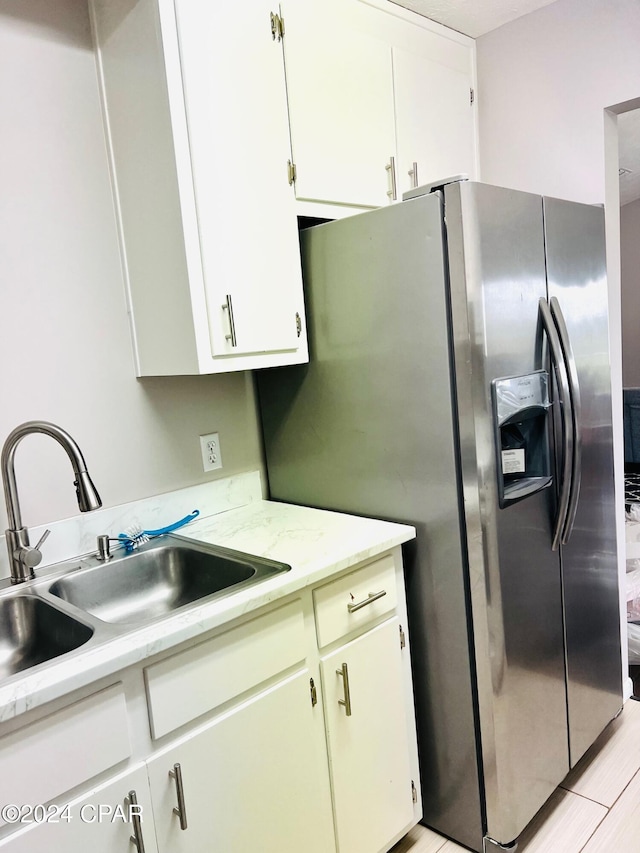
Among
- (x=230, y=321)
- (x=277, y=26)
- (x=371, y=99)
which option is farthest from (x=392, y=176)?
(x=230, y=321)

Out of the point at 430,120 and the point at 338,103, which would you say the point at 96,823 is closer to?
the point at 338,103

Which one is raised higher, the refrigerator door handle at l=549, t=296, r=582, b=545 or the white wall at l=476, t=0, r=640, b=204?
the white wall at l=476, t=0, r=640, b=204

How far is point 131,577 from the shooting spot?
1634mm

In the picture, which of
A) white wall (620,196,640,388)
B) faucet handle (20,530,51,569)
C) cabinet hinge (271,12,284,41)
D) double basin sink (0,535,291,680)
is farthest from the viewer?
white wall (620,196,640,388)

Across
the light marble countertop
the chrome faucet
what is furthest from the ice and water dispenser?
the chrome faucet

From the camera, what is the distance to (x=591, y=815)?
1829mm

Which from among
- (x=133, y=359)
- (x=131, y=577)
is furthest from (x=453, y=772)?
(x=133, y=359)

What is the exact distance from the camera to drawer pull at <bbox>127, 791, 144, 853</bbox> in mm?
1116

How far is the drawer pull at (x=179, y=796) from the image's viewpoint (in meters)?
1.17

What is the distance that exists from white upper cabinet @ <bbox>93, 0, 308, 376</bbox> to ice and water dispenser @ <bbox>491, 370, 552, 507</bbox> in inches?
23.0

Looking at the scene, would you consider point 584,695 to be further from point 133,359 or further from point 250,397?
point 133,359

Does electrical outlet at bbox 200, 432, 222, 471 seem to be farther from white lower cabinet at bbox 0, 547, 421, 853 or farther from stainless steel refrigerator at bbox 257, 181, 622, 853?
white lower cabinet at bbox 0, 547, 421, 853

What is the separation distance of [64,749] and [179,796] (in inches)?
10.4

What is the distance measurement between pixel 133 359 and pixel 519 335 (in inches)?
41.1
